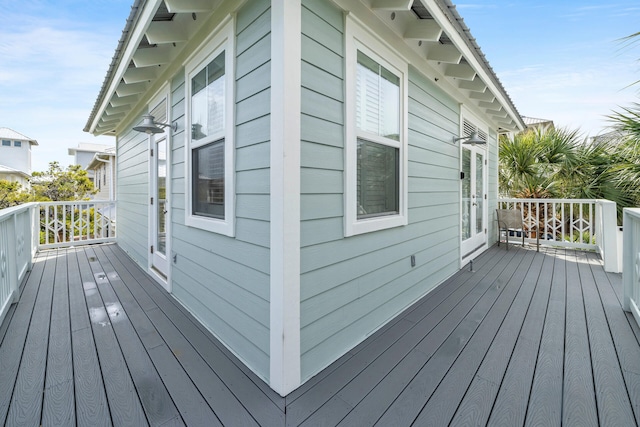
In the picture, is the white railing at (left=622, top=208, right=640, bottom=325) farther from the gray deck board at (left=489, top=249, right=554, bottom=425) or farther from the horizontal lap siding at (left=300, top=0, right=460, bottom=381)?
the horizontal lap siding at (left=300, top=0, right=460, bottom=381)

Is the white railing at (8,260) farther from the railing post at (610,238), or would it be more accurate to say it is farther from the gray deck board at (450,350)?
the railing post at (610,238)

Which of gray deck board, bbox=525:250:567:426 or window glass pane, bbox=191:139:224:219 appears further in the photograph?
window glass pane, bbox=191:139:224:219

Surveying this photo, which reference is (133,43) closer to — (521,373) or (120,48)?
(120,48)

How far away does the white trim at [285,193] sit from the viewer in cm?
154

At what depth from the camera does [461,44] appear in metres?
2.74

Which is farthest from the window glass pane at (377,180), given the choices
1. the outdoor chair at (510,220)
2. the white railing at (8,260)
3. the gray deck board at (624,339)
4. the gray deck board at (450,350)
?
the outdoor chair at (510,220)

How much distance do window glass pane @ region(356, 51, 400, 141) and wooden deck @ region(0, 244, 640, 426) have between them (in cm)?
172

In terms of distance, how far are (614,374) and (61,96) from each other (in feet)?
56.2

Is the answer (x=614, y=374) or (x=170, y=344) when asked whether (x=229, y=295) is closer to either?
(x=170, y=344)

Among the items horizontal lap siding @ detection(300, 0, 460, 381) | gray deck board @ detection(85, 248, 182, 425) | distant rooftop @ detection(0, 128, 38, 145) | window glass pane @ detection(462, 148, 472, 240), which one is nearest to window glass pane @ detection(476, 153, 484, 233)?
window glass pane @ detection(462, 148, 472, 240)

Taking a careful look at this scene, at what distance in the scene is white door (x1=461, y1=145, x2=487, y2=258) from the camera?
14.6 feet

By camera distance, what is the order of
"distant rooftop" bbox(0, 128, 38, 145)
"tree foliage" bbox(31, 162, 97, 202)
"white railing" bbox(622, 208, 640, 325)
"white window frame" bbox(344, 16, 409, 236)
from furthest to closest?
"distant rooftop" bbox(0, 128, 38, 145), "tree foliage" bbox(31, 162, 97, 202), "white railing" bbox(622, 208, 640, 325), "white window frame" bbox(344, 16, 409, 236)

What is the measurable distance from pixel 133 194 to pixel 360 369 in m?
4.90

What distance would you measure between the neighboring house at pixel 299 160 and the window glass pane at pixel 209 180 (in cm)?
2
